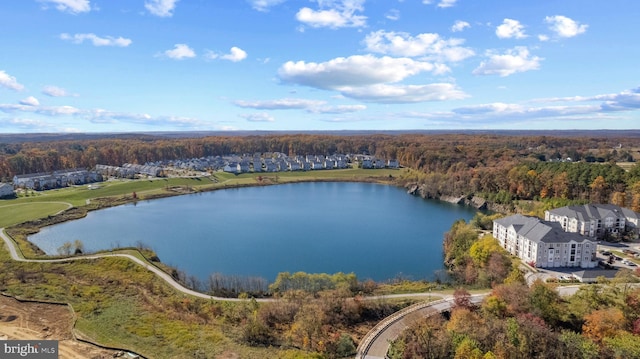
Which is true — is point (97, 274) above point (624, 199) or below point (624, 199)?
below

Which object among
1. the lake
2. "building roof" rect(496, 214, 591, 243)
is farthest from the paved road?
"building roof" rect(496, 214, 591, 243)

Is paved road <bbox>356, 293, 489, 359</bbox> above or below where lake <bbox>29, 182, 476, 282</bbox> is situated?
above

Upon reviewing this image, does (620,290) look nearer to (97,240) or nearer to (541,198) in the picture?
(541,198)

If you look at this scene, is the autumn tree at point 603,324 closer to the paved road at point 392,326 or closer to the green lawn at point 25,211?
the paved road at point 392,326

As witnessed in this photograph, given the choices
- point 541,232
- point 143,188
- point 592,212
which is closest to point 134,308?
point 541,232

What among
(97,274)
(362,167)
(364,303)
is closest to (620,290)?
(364,303)

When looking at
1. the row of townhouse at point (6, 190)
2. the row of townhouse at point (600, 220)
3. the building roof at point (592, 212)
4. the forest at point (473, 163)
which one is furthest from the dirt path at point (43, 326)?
the forest at point (473, 163)

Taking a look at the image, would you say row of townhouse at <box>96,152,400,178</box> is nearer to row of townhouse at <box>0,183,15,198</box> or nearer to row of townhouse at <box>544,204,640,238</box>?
row of townhouse at <box>0,183,15,198</box>
